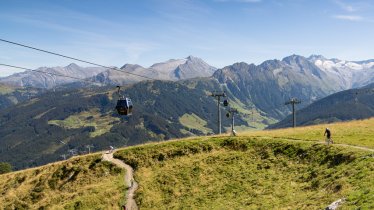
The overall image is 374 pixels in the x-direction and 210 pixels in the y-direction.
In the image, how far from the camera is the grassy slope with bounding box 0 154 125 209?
6550 cm

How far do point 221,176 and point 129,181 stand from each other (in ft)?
57.4

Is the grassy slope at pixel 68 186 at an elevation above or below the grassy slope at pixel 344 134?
below

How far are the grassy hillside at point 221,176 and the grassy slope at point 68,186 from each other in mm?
187

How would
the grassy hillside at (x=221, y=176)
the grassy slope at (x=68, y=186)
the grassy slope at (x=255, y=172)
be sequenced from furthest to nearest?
the grassy slope at (x=68, y=186) < the grassy hillside at (x=221, y=176) < the grassy slope at (x=255, y=172)

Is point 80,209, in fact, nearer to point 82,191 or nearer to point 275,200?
point 82,191

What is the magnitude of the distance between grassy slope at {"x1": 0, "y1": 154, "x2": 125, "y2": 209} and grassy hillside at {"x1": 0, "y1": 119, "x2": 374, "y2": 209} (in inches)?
7.4

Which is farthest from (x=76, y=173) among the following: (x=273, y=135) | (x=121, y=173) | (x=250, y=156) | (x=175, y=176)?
(x=273, y=135)

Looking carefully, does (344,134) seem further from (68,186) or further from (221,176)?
(68,186)

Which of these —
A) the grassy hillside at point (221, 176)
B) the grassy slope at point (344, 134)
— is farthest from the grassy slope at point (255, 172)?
the grassy hillside at point (221, 176)

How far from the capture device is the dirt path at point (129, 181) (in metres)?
61.9

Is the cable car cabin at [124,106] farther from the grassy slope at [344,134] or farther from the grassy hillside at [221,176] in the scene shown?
the grassy slope at [344,134]

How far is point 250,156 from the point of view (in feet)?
232

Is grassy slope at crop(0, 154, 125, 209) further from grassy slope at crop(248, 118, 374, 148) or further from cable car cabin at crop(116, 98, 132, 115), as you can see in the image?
grassy slope at crop(248, 118, 374, 148)

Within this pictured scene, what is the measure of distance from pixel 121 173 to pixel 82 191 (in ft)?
27.2
